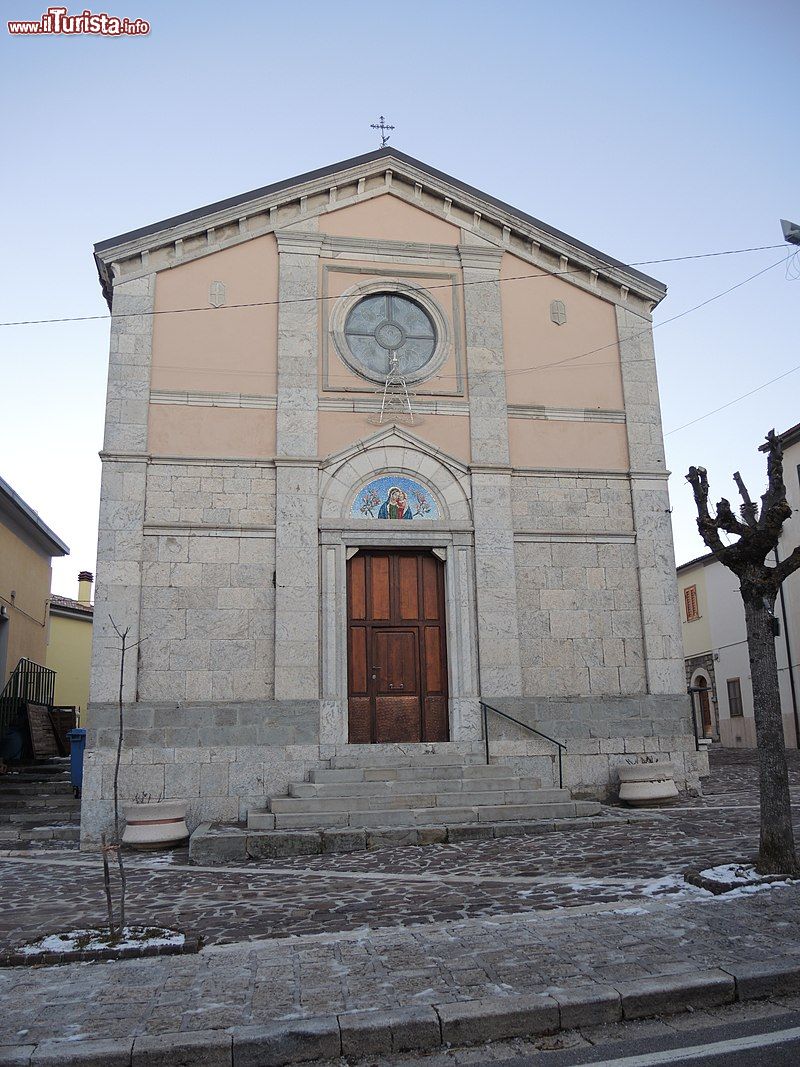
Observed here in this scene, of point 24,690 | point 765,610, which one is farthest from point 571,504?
point 24,690

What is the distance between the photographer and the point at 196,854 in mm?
9938

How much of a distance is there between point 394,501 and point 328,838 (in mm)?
5560

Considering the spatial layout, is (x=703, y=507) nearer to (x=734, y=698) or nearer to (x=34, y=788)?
(x=34, y=788)

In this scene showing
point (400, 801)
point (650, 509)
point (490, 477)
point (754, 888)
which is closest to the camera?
point (754, 888)

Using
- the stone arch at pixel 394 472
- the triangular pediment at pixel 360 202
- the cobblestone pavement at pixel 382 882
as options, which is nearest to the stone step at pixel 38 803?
the cobblestone pavement at pixel 382 882

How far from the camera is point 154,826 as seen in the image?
11.0 m

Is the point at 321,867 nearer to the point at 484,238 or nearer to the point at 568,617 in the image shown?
the point at 568,617

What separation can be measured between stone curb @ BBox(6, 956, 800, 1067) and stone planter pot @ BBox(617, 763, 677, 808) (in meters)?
7.74

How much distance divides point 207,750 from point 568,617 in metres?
5.82

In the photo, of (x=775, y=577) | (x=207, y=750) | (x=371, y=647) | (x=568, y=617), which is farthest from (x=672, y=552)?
(x=207, y=750)

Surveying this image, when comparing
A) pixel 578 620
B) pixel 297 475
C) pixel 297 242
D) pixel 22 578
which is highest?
pixel 297 242

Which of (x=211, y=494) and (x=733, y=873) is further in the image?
(x=211, y=494)

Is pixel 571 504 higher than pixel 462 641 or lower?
higher

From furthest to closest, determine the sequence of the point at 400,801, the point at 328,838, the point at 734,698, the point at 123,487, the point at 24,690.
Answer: the point at 734,698 → the point at 24,690 → the point at 123,487 → the point at 400,801 → the point at 328,838
